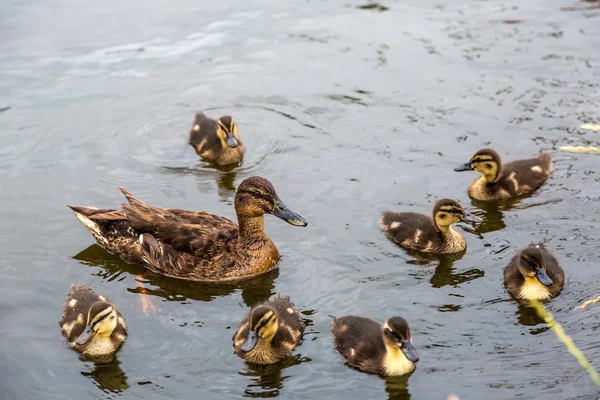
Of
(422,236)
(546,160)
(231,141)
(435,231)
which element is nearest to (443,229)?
(435,231)

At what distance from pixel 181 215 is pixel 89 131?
255 centimetres

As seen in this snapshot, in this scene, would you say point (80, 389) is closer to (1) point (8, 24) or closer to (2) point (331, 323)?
(2) point (331, 323)

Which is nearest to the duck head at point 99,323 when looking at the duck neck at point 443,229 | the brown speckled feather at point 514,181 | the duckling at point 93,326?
the duckling at point 93,326

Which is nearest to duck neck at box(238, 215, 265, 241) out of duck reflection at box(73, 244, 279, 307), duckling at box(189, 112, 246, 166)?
duck reflection at box(73, 244, 279, 307)

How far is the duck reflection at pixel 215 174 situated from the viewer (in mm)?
7887

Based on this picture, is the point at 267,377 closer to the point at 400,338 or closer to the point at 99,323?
the point at 400,338

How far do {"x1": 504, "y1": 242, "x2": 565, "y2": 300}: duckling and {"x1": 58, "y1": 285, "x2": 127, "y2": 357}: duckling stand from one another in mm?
2684

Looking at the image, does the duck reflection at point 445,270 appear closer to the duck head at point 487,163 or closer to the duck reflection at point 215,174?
the duck head at point 487,163

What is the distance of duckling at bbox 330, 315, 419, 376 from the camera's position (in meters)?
5.24

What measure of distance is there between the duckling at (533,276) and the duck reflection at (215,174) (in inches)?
107

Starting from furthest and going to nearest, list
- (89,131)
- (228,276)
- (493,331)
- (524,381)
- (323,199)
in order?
(89,131), (323,199), (228,276), (493,331), (524,381)

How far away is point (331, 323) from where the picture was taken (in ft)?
19.0

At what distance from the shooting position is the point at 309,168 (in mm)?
8031

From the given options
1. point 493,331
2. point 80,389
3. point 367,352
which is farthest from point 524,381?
point 80,389
